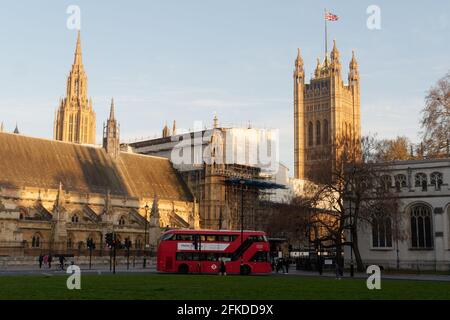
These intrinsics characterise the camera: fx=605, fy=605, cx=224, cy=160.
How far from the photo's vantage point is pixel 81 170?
69875mm

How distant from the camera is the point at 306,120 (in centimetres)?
13962

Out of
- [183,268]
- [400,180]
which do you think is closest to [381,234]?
[400,180]

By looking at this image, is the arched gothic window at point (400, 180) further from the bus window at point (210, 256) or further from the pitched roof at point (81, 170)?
the pitched roof at point (81, 170)

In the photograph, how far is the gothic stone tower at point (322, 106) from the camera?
136 meters

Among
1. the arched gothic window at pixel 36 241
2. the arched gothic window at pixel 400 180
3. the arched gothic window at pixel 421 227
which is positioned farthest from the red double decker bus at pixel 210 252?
the arched gothic window at pixel 36 241

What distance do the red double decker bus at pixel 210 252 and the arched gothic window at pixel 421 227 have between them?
48.5 feet

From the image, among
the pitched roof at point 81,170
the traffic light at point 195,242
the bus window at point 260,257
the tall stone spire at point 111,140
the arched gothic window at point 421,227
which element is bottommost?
the bus window at point 260,257

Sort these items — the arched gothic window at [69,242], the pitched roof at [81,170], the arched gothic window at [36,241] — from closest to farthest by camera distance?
the arched gothic window at [36,241] → the arched gothic window at [69,242] → the pitched roof at [81,170]

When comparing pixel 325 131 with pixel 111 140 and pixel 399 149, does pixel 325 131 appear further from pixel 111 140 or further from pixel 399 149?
pixel 111 140

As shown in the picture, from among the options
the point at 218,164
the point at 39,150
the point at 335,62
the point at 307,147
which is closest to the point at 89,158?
the point at 39,150
